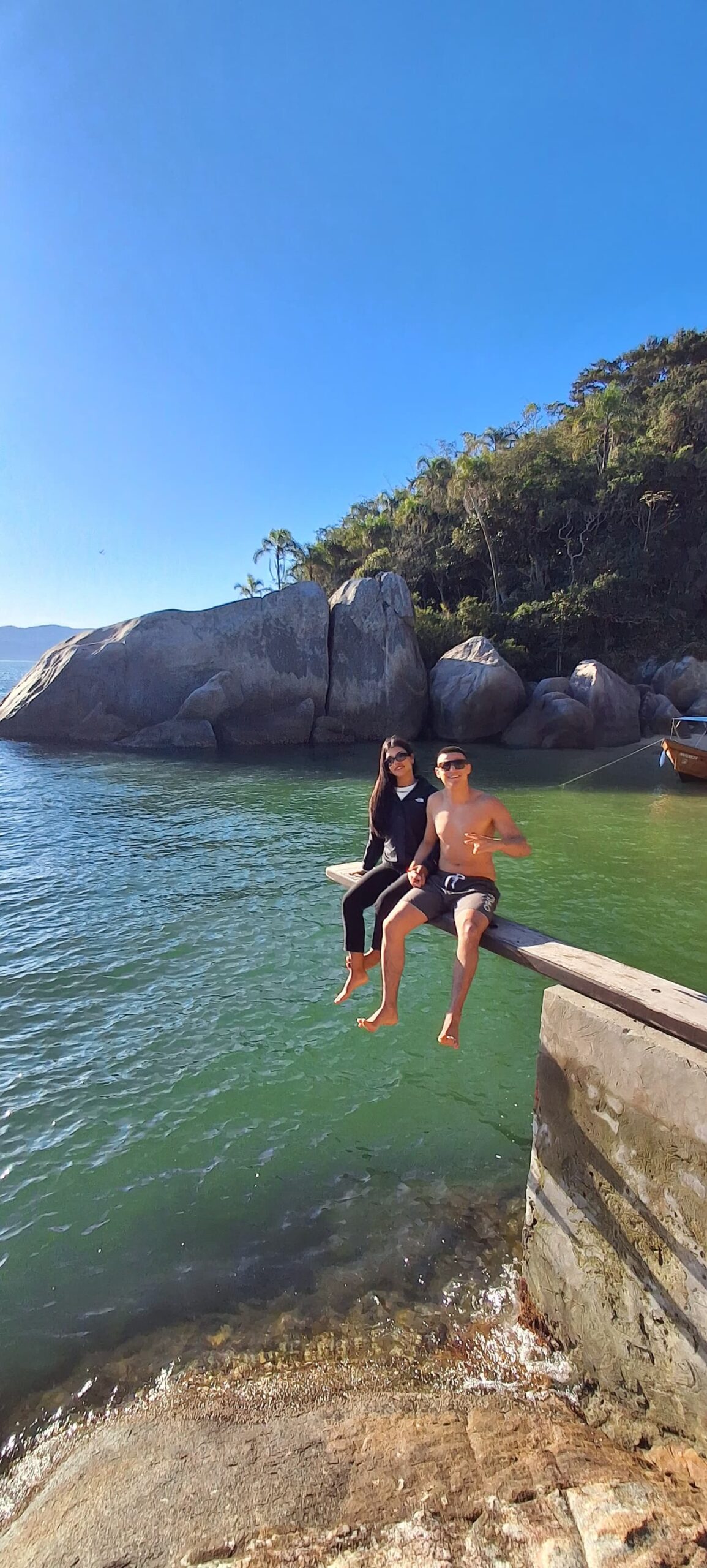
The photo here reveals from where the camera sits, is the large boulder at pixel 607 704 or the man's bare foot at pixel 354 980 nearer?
the man's bare foot at pixel 354 980

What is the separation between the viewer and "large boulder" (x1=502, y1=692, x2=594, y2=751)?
22938mm

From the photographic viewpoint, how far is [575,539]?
3161cm

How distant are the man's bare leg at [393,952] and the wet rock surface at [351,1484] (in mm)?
1546

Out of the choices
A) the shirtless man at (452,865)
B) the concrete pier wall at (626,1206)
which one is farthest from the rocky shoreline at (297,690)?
the concrete pier wall at (626,1206)

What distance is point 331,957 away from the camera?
23.7ft

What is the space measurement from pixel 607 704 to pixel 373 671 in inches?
316

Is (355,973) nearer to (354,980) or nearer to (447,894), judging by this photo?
(354,980)

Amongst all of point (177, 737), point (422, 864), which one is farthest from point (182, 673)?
point (422, 864)

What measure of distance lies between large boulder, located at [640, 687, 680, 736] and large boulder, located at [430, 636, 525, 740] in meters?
4.37

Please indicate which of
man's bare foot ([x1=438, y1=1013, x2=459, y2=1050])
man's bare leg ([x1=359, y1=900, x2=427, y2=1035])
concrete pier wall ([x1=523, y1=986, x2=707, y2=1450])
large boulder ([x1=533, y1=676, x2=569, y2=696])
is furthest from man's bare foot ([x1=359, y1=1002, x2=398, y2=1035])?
large boulder ([x1=533, y1=676, x2=569, y2=696])

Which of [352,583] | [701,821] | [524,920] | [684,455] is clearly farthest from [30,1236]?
[684,455]

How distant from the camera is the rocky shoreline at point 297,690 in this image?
2352 cm

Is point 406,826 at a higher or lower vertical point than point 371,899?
higher

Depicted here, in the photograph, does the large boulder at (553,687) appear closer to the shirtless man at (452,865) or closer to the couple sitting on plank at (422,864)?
the couple sitting on plank at (422,864)
